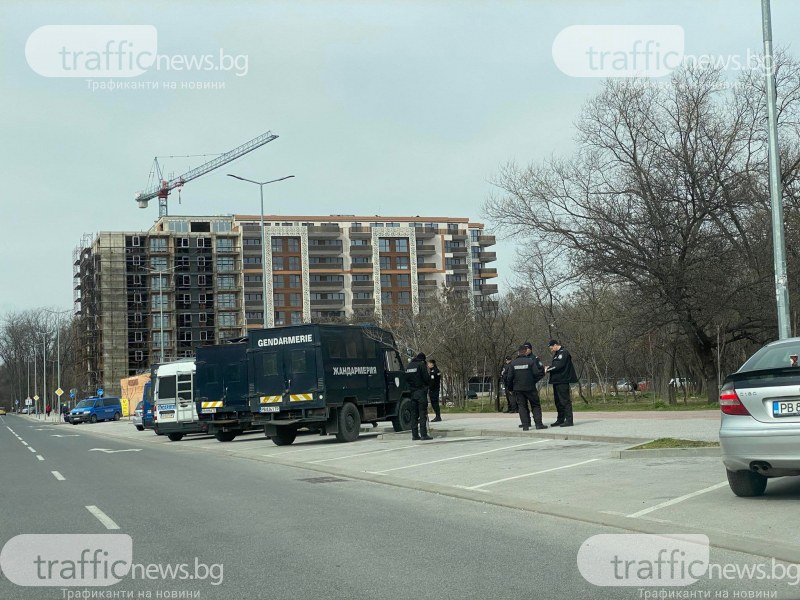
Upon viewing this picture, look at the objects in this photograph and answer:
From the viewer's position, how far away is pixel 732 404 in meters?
9.23

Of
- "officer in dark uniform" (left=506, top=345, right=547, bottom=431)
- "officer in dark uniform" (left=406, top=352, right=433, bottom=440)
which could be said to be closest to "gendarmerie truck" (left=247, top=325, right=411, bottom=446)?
"officer in dark uniform" (left=406, top=352, right=433, bottom=440)

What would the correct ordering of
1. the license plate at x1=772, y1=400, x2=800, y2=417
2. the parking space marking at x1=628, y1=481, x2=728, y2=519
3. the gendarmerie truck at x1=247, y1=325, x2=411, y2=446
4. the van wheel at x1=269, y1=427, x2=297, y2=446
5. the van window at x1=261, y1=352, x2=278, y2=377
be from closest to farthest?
the license plate at x1=772, y1=400, x2=800, y2=417 < the parking space marking at x1=628, y1=481, x2=728, y2=519 < the gendarmerie truck at x1=247, y1=325, x2=411, y2=446 < the van window at x1=261, y1=352, x2=278, y2=377 < the van wheel at x1=269, y1=427, x2=297, y2=446

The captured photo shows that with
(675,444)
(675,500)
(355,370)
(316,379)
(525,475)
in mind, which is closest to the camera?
(675,500)

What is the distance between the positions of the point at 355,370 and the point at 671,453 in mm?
10606

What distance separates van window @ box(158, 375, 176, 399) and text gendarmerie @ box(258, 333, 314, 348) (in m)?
9.53

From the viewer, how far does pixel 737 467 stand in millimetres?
9227

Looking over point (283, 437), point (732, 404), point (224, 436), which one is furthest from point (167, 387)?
point (732, 404)

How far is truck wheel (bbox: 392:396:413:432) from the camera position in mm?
24656

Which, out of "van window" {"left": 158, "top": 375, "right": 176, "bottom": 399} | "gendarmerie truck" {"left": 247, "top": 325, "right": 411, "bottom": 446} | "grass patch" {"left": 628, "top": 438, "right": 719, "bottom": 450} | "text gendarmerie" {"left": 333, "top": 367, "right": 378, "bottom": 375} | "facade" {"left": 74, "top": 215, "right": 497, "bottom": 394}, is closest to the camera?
"grass patch" {"left": 628, "top": 438, "right": 719, "bottom": 450}

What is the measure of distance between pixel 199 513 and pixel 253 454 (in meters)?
10.4

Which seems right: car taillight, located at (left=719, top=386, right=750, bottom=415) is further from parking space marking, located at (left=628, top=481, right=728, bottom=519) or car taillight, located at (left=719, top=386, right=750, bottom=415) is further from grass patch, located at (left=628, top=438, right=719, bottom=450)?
grass patch, located at (left=628, top=438, right=719, bottom=450)

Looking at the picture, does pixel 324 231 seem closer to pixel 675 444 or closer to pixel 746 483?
pixel 675 444

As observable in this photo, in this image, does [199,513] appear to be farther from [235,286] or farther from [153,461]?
[235,286]

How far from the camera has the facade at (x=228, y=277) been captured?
12719 centimetres
